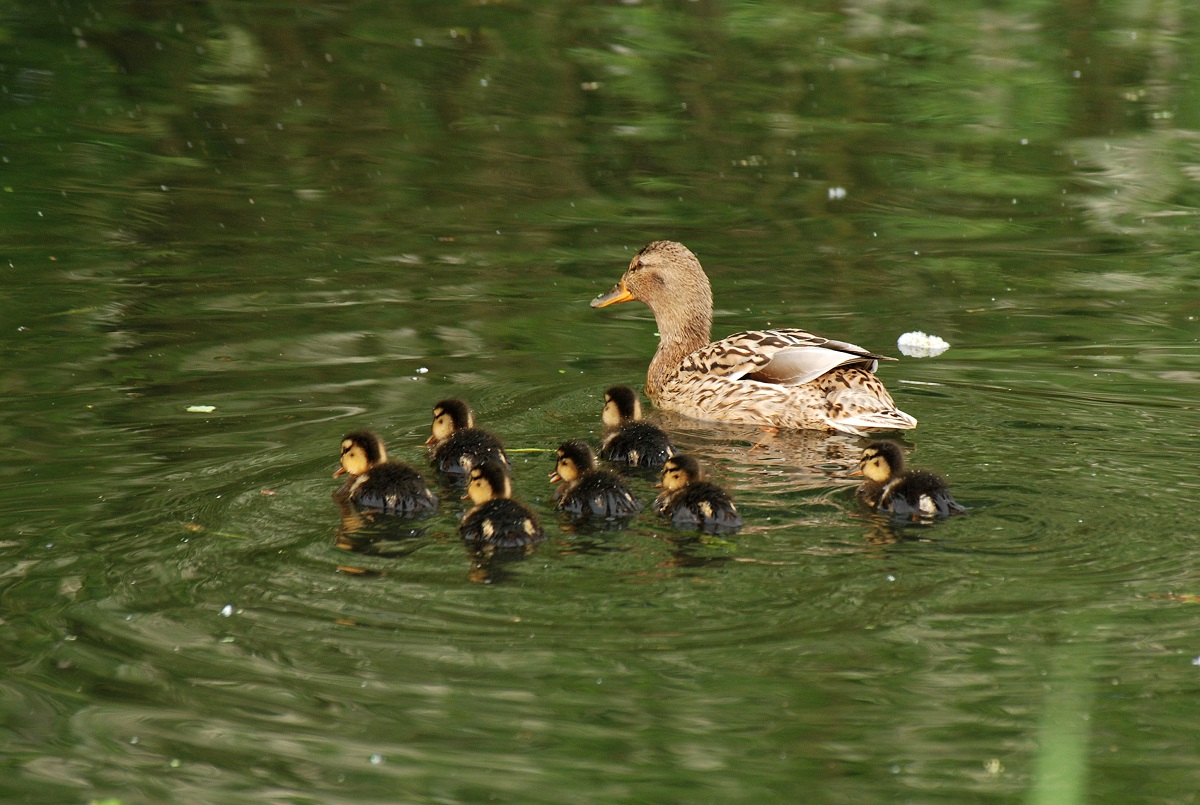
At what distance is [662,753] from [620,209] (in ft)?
25.5

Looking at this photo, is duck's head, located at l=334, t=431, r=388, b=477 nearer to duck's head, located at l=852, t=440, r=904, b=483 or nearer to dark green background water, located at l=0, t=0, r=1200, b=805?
dark green background water, located at l=0, t=0, r=1200, b=805

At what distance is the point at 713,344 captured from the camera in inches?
325

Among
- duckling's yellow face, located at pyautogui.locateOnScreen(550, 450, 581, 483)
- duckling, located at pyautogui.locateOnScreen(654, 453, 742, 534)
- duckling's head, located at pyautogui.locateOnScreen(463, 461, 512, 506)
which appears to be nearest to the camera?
duckling, located at pyautogui.locateOnScreen(654, 453, 742, 534)

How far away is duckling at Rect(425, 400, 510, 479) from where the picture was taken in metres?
6.62

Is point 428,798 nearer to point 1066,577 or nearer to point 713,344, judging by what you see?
point 1066,577

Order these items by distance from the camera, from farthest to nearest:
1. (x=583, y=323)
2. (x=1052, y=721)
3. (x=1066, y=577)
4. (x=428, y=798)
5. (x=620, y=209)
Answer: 1. (x=620, y=209)
2. (x=583, y=323)
3. (x=1066, y=577)
4. (x=1052, y=721)
5. (x=428, y=798)

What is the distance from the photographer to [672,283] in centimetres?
888

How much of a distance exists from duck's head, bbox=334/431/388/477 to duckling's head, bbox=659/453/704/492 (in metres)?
1.11

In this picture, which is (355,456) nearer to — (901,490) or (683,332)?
(901,490)

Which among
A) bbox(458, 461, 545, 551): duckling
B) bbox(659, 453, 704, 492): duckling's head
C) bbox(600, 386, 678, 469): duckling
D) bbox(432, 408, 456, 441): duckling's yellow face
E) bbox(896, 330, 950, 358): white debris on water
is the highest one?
bbox(458, 461, 545, 551): duckling

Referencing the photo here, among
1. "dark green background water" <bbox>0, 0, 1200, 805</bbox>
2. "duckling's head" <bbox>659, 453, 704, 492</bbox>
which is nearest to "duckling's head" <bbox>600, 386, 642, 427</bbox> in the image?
"dark green background water" <bbox>0, 0, 1200, 805</bbox>

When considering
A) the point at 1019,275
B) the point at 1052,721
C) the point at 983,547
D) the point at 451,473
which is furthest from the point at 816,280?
the point at 1052,721

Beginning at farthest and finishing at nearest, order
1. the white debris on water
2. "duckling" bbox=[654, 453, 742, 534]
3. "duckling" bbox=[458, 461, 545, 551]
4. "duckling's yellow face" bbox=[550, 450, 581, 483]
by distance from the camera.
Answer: the white debris on water, "duckling's yellow face" bbox=[550, 450, 581, 483], "duckling" bbox=[654, 453, 742, 534], "duckling" bbox=[458, 461, 545, 551]

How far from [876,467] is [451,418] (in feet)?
6.09
